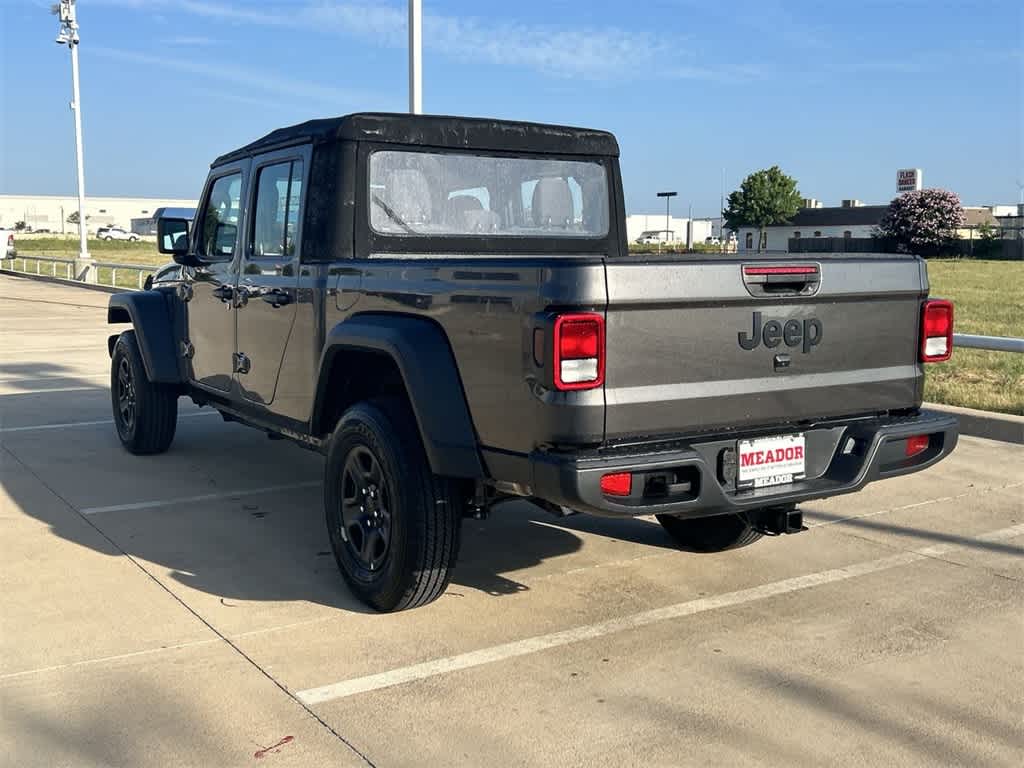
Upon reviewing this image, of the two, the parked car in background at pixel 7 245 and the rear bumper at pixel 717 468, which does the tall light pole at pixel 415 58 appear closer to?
the rear bumper at pixel 717 468

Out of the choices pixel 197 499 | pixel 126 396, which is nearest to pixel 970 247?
pixel 126 396

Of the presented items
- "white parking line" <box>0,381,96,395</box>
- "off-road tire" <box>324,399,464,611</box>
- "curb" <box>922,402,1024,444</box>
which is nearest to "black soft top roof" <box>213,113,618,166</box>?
"off-road tire" <box>324,399,464,611</box>

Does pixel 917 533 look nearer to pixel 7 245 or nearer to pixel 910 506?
pixel 910 506

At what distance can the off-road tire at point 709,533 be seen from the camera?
17.3ft

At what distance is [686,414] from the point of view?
3855mm

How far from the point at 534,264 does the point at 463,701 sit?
149 cm

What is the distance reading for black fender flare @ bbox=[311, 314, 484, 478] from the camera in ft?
13.2

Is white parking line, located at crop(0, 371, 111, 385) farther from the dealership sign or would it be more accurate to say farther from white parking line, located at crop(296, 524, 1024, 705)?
the dealership sign

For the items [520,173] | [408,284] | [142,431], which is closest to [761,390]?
[408,284]

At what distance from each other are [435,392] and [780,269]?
4.46 feet

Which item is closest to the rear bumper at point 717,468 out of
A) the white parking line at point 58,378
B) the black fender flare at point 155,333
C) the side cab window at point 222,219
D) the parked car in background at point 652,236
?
the side cab window at point 222,219

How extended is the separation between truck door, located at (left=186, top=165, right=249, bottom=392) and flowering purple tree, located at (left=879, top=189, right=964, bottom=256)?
2647 inches

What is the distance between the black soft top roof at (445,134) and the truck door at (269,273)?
0.34ft

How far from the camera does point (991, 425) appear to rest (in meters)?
8.11
